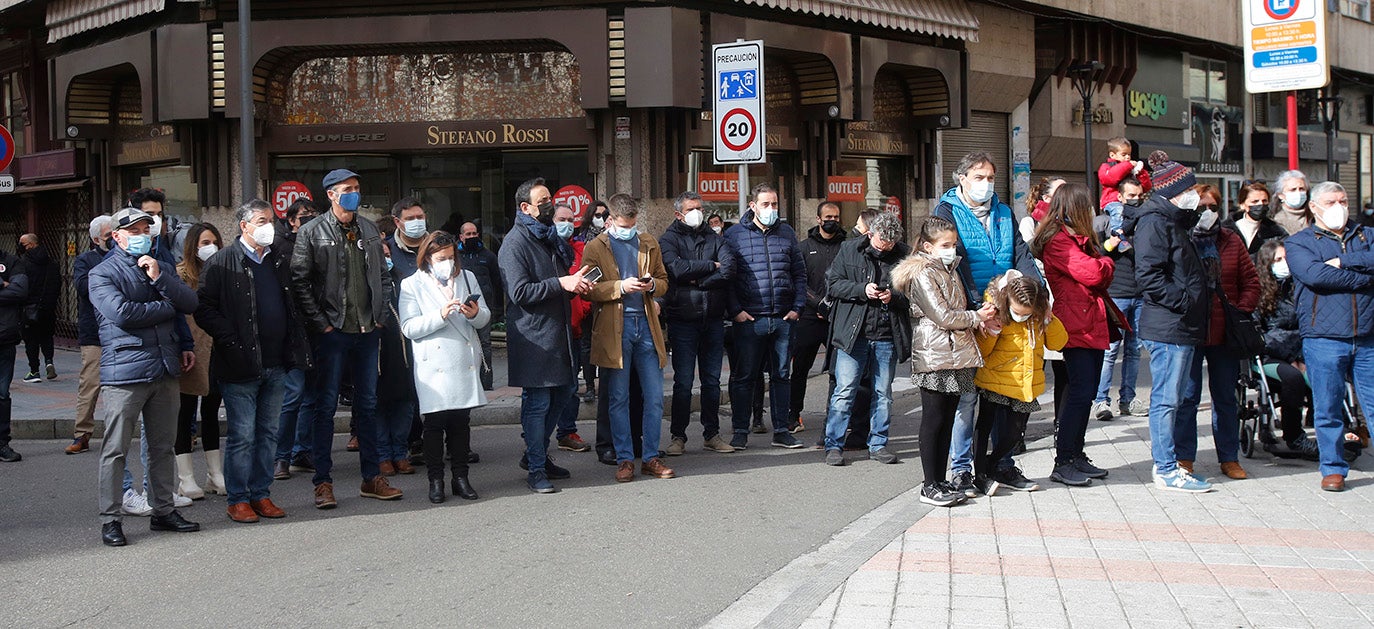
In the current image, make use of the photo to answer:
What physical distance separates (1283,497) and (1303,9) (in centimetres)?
439

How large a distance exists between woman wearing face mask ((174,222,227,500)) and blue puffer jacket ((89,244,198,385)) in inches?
40.1

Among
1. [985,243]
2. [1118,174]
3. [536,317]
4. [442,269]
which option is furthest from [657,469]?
[1118,174]

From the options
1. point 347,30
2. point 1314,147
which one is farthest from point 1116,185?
point 1314,147

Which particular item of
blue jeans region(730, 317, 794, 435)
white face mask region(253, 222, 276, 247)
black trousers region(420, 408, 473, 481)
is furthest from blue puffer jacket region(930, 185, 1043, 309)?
white face mask region(253, 222, 276, 247)

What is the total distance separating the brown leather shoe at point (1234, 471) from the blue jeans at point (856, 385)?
2.18 m

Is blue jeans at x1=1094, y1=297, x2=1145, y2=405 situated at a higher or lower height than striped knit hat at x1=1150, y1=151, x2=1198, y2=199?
lower

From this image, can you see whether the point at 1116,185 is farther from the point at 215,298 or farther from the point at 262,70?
the point at 262,70

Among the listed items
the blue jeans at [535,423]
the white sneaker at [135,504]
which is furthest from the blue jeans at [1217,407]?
the white sneaker at [135,504]

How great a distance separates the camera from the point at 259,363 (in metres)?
7.45

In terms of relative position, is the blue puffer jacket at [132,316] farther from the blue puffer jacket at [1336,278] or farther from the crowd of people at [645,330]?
the blue puffer jacket at [1336,278]

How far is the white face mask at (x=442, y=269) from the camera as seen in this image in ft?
26.0

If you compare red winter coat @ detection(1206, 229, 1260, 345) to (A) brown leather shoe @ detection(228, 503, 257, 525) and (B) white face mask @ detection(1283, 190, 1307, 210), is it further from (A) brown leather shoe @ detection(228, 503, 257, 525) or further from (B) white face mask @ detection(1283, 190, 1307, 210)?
(A) brown leather shoe @ detection(228, 503, 257, 525)

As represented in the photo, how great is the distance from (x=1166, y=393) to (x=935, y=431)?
142cm

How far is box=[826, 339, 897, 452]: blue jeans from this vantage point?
357 inches
